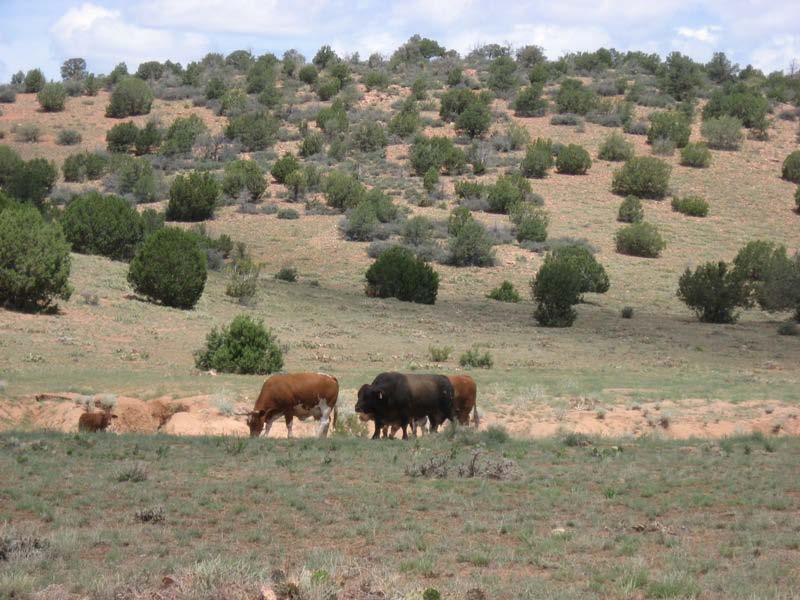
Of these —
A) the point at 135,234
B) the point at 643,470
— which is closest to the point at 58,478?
the point at 643,470

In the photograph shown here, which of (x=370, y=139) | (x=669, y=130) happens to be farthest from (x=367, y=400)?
(x=669, y=130)

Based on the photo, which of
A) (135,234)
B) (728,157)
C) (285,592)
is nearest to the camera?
(285,592)

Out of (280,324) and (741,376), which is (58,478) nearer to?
(741,376)

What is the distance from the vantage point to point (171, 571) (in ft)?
25.2

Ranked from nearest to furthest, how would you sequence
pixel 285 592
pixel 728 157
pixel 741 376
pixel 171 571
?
pixel 285 592 < pixel 171 571 < pixel 741 376 < pixel 728 157

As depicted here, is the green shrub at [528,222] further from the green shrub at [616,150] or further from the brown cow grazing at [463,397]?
the brown cow grazing at [463,397]

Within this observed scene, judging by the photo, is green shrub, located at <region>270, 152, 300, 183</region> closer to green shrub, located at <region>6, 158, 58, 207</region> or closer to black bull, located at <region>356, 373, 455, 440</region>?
green shrub, located at <region>6, 158, 58, 207</region>

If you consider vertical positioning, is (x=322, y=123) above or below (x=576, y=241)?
above

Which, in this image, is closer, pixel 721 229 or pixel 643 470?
pixel 643 470

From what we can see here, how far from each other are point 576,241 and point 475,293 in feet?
35.5

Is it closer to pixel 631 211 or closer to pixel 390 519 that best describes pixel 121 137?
pixel 631 211

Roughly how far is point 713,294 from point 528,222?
15.7 metres

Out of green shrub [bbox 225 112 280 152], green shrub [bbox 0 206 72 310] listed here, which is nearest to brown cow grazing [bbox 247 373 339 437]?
green shrub [bbox 0 206 72 310]

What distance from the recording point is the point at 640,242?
52062mm
